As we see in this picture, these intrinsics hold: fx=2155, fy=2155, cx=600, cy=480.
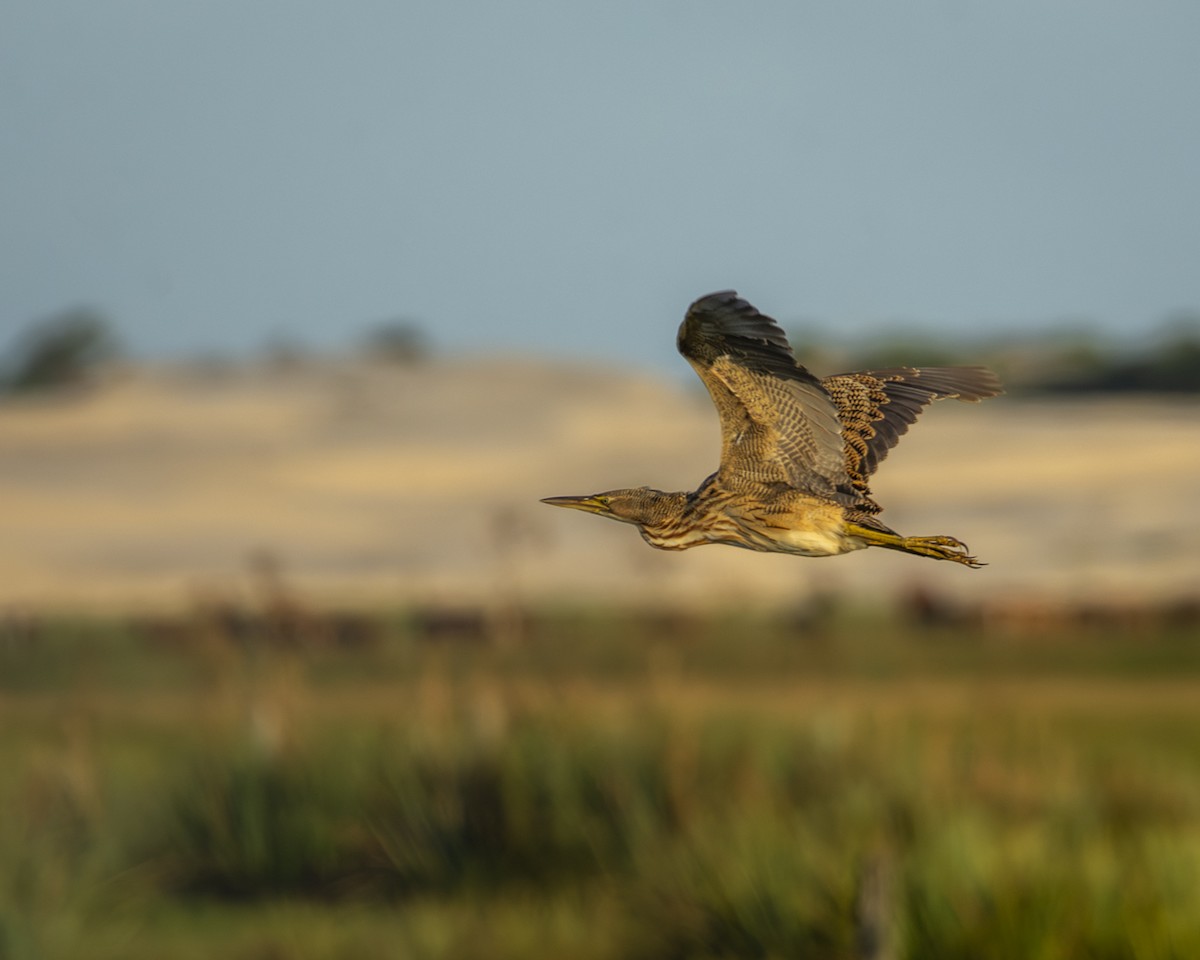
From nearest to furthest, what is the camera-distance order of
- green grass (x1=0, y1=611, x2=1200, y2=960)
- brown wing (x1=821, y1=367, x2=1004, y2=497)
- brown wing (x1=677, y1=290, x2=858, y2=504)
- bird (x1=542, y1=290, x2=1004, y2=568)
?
bird (x1=542, y1=290, x2=1004, y2=568)
brown wing (x1=677, y1=290, x2=858, y2=504)
brown wing (x1=821, y1=367, x2=1004, y2=497)
green grass (x1=0, y1=611, x2=1200, y2=960)

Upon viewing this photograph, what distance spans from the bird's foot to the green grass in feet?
37.8

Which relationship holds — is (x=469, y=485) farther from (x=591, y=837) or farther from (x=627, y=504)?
(x=627, y=504)

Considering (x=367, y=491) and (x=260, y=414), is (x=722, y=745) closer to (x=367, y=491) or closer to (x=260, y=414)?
(x=367, y=491)

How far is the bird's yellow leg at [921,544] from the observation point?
16.5 feet

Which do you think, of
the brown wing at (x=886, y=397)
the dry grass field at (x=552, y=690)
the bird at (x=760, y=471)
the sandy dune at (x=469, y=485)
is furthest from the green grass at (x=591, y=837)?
the sandy dune at (x=469, y=485)

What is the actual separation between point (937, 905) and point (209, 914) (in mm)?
18535

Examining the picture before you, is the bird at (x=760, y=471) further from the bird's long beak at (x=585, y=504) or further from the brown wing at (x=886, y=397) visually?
the brown wing at (x=886, y=397)

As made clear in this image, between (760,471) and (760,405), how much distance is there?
17cm

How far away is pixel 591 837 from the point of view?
97.3 ft

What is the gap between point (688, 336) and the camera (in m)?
5.46

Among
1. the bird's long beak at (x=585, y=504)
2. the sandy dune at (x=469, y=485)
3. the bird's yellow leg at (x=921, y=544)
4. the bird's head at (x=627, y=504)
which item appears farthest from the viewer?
the sandy dune at (x=469, y=485)

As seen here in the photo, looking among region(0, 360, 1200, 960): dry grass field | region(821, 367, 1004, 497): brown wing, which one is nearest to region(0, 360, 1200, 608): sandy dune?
region(0, 360, 1200, 960): dry grass field

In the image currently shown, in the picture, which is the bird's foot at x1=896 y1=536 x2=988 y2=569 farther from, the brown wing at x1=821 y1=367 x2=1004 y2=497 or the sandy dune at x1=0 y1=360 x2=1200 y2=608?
the sandy dune at x1=0 y1=360 x2=1200 y2=608

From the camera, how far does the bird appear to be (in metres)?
5.22
